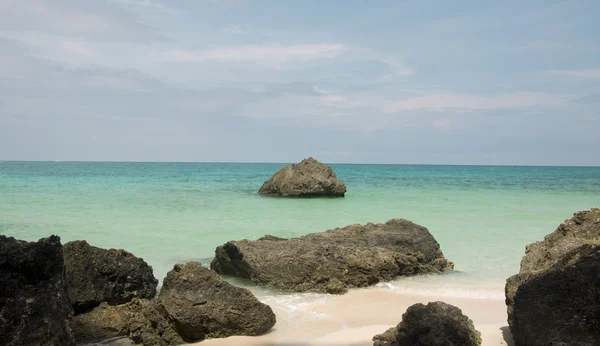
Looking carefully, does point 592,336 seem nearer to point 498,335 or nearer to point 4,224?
point 498,335

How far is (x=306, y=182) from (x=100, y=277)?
17.5m

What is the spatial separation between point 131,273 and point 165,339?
1239mm

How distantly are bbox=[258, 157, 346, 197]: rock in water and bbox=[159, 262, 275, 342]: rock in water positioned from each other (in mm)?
17488

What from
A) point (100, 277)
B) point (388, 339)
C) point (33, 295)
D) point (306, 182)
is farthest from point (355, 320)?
point (306, 182)

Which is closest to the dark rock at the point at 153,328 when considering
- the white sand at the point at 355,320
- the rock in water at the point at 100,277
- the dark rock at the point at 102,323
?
the dark rock at the point at 102,323

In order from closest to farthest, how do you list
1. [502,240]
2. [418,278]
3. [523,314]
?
[523,314] → [418,278] → [502,240]

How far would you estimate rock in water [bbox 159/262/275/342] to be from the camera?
4609 millimetres

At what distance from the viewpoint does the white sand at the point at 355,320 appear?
4531 millimetres


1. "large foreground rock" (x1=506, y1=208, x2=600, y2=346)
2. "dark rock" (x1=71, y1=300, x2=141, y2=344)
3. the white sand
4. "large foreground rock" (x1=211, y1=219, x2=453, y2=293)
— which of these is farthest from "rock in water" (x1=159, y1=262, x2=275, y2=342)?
"large foreground rock" (x1=506, y1=208, x2=600, y2=346)

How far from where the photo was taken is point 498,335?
4477 millimetres

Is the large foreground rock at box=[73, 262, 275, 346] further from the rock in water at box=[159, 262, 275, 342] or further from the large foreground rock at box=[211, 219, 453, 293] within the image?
the large foreground rock at box=[211, 219, 453, 293]

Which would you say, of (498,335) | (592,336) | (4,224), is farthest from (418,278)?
(4,224)

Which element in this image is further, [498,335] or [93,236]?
[93,236]

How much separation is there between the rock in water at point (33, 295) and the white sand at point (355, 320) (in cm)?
176
